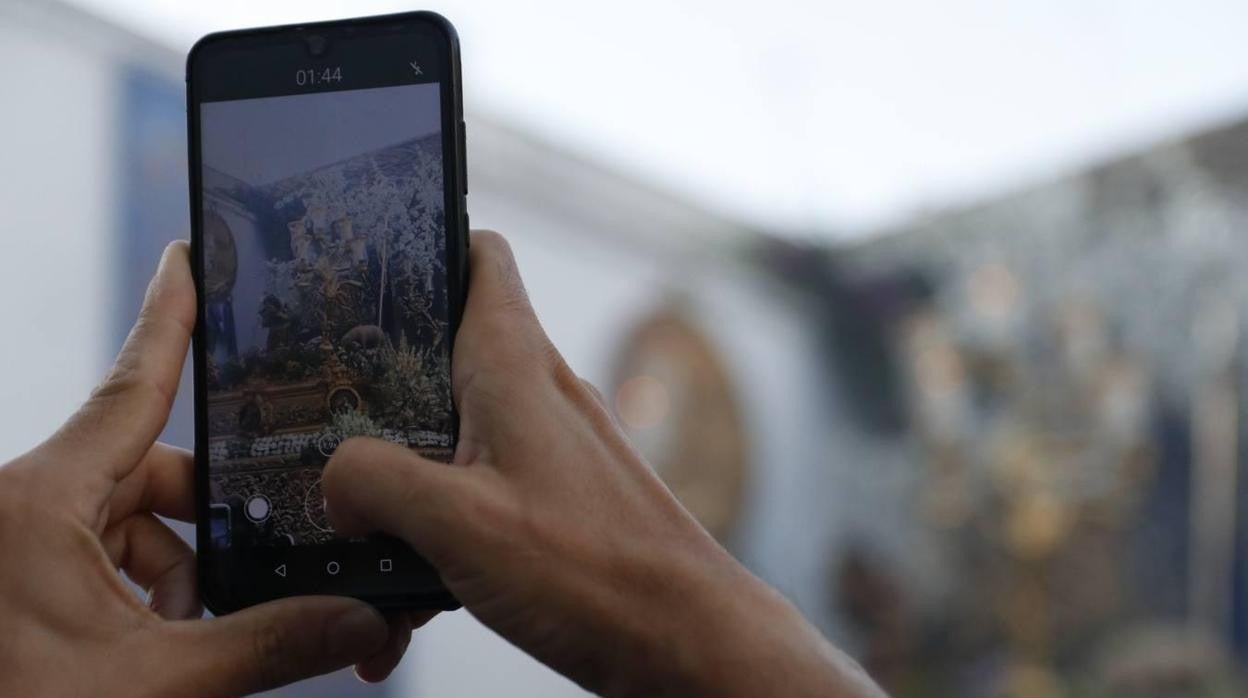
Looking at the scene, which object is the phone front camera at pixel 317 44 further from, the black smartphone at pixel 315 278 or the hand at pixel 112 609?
the hand at pixel 112 609

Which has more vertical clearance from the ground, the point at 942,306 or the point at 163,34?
the point at 163,34

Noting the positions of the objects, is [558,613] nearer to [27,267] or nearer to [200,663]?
[200,663]

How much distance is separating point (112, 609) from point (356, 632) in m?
0.10

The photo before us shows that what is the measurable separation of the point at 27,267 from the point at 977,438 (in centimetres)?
285

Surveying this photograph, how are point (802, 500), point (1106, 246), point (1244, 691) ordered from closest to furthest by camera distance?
point (1244, 691)
point (1106, 246)
point (802, 500)

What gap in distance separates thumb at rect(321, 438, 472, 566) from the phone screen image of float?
0.33ft

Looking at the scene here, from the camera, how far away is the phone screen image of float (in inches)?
21.5

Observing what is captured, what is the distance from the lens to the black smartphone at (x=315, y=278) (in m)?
0.54

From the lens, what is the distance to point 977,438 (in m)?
3.60

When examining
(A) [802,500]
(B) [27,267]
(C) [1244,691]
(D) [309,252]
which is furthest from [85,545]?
(A) [802,500]

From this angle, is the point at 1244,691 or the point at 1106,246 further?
the point at 1106,246

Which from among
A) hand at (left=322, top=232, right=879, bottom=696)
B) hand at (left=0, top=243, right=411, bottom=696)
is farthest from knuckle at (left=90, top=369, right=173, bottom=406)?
hand at (left=322, top=232, right=879, bottom=696)

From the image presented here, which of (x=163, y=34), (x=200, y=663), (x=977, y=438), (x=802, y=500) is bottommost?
(x=802, y=500)

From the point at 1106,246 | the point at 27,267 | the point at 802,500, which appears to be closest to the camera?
the point at 27,267
